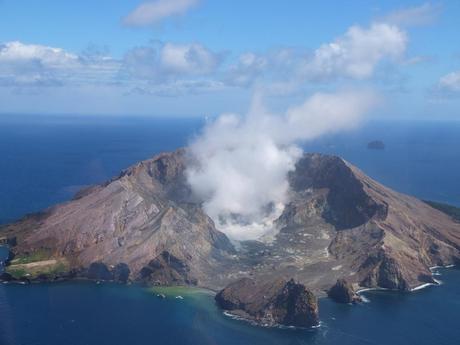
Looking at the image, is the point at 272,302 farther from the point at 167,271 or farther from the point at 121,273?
the point at 121,273

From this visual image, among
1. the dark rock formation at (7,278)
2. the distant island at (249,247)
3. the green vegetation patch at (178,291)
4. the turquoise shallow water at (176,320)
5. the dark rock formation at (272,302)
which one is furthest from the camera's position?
the dark rock formation at (7,278)

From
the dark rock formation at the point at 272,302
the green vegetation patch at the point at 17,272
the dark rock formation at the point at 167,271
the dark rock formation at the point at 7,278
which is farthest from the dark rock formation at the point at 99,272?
the dark rock formation at the point at 272,302

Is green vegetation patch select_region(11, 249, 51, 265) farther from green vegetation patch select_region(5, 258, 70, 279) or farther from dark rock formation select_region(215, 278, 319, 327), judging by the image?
dark rock formation select_region(215, 278, 319, 327)

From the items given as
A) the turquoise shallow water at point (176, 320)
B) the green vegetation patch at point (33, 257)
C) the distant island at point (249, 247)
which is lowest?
the turquoise shallow water at point (176, 320)

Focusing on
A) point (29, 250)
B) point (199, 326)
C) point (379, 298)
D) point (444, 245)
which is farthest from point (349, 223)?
point (29, 250)

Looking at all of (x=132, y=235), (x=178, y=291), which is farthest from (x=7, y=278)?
(x=178, y=291)

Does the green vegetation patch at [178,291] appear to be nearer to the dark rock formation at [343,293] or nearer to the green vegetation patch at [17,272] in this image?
the dark rock formation at [343,293]
